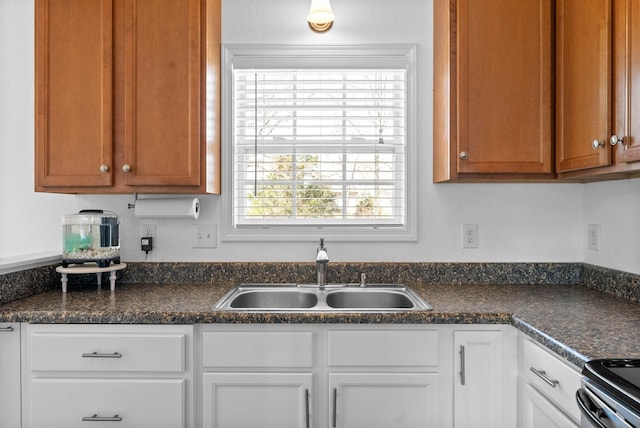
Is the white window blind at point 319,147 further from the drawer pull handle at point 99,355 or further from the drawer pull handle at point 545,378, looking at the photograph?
the drawer pull handle at point 545,378

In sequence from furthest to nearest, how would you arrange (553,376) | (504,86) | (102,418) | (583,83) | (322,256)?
1. (322,256)
2. (504,86)
3. (583,83)
4. (102,418)
5. (553,376)

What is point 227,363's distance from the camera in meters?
1.53

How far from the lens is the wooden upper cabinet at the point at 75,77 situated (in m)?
1.84

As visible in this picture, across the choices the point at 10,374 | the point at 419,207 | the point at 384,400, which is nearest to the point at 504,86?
the point at 419,207

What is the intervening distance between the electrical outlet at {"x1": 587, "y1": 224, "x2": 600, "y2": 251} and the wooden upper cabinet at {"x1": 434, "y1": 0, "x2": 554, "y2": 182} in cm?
49

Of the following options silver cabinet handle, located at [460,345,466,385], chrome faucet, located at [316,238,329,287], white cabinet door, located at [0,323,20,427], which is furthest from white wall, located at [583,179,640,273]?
white cabinet door, located at [0,323,20,427]

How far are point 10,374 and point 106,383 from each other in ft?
1.25

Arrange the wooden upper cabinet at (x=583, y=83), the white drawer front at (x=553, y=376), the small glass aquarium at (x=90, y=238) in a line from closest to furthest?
the white drawer front at (x=553, y=376), the wooden upper cabinet at (x=583, y=83), the small glass aquarium at (x=90, y=238)

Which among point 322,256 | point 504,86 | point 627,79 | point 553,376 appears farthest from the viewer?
point 322,256

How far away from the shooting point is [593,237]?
6.72 feet

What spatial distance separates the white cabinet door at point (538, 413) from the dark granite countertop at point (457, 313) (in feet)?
0.66

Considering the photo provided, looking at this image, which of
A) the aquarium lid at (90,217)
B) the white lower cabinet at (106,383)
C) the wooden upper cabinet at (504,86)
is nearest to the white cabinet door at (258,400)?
the white lower cabinet at (106,383)

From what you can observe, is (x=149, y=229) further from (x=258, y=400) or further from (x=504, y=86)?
(x=504, y=86)

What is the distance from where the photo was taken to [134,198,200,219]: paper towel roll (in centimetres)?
203
